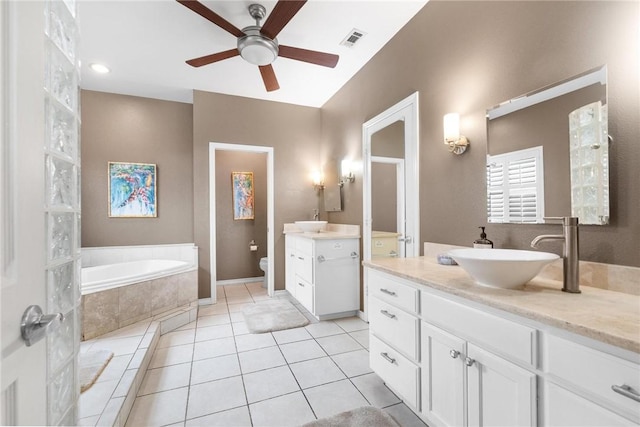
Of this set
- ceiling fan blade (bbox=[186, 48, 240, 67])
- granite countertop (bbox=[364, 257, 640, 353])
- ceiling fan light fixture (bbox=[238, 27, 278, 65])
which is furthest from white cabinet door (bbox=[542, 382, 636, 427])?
ceiling fan blade (bbox=[186, 48, 240, 67])

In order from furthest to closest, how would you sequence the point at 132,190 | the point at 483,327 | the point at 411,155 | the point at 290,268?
the point at 132,190, the point at 290,268, the point at 411,155, the point at 483,327

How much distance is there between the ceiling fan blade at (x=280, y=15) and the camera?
1779 millimetres

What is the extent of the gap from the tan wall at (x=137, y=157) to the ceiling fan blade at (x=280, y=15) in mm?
2554

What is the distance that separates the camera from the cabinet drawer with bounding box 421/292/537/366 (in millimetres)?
977

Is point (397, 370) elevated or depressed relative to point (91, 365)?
elevated

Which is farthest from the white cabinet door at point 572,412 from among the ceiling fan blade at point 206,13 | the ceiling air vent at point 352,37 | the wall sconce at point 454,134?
the ceiling air vent at point 352,37

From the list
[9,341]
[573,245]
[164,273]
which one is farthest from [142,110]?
[573,245]

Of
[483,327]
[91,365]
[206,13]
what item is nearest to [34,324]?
[483,327]

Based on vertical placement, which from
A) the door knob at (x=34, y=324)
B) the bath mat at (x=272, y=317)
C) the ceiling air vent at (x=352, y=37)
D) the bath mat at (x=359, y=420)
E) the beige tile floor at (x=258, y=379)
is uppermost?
the ceiling air vent at (x=352, y=37)

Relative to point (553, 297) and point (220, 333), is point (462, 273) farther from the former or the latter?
point (220, 333)

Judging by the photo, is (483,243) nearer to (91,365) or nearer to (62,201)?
(62,201)

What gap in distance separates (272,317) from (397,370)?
6.25 feet

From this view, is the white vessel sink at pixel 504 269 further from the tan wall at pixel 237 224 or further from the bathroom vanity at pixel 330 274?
the tan wall at pixel 237 224

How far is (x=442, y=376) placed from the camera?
4.35 feet
